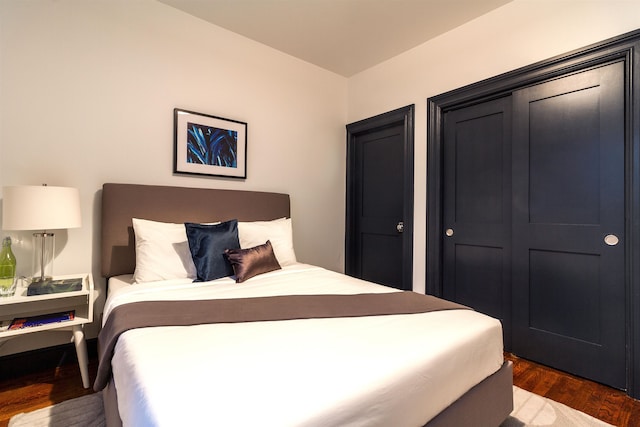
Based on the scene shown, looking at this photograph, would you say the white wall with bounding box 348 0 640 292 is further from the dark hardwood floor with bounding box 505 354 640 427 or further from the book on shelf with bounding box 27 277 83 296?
the book on shelf with bounding box 27 277 83 296

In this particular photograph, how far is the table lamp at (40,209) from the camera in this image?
1.69 meters

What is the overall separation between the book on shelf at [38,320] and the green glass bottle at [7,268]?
0.19 m

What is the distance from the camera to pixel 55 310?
2.06 m

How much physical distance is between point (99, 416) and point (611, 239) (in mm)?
3196

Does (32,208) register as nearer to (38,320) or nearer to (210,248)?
(38,320)

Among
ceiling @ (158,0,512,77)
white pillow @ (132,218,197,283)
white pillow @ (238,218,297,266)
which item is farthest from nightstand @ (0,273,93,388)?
ceiling @ (158,0,512,77)

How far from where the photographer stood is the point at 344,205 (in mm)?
3814

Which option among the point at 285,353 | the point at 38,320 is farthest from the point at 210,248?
the point at 285,353

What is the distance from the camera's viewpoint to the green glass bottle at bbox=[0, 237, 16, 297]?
172 cm

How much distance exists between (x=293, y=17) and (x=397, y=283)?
2.82 meters

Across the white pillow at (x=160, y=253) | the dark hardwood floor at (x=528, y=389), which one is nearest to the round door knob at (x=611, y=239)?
the dark hardwood floor at (x=528, y=389)

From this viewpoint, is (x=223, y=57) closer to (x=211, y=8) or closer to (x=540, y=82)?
(x=211, y=8)

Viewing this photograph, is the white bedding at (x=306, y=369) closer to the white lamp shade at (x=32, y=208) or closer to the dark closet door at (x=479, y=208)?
the white lamp shade at (x=32, y=208)

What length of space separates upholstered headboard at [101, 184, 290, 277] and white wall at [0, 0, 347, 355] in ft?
0.46
